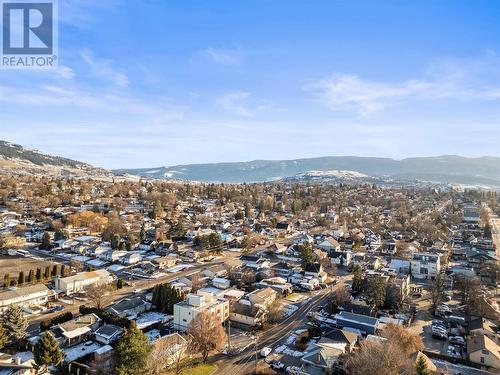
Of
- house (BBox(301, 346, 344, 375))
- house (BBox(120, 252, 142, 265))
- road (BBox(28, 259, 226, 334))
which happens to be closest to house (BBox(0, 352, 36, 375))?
road (BBox(28, 259, 226, 334))

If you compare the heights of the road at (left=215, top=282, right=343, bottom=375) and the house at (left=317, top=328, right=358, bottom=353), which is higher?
the house at (left=317, top=328, right=358, bottom=353)

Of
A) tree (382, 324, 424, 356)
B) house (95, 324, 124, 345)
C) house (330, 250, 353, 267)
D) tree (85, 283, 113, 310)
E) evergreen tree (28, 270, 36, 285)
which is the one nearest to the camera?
tree (382, 324, 424, 356)

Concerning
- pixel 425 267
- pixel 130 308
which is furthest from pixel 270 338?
pixel 425 267

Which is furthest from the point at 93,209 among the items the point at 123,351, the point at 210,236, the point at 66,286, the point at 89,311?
the point at 123,351

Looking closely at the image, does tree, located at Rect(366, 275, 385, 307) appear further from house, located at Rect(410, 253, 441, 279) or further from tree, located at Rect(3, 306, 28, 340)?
tree, located at Rect(3, 306, 28, 340)

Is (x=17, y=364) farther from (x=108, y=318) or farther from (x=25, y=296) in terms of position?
(x=25, y=296)

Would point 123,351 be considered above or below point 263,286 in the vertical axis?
above

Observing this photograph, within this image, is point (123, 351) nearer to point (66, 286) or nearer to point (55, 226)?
point (66, 286)
